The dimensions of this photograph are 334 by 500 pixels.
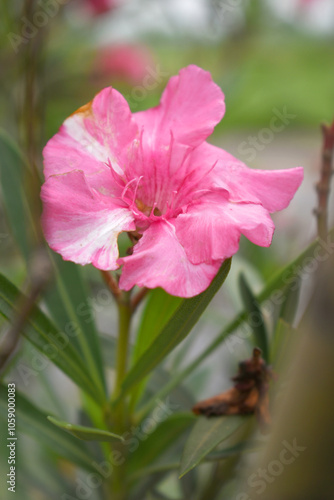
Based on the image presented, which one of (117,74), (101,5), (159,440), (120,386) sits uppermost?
(101,5)

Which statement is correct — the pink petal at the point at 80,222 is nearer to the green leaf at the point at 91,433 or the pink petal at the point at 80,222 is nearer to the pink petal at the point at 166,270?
the pink petal at the point at 166,270

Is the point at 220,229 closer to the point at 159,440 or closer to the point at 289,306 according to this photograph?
the point at 289,306

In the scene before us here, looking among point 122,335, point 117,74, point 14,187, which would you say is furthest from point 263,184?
point 117,74

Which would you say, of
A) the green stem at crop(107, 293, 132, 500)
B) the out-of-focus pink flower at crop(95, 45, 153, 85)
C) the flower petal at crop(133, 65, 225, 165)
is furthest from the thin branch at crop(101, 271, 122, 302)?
the out-of-focus pink flower at crop(95, 45, 153, 85)

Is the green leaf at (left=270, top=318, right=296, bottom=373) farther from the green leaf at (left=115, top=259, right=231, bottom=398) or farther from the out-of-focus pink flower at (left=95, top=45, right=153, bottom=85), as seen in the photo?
the out-of-focus pink flower at (left=95, top=45, right=153, bottom=85)

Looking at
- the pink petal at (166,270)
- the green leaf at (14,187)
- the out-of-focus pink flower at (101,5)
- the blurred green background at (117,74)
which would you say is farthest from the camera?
the out-of-focus pink flower at (101,5)

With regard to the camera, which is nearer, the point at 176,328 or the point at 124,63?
the point at 176,328

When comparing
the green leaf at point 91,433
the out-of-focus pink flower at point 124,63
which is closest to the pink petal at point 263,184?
the green leaf at point 91,433
